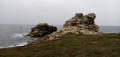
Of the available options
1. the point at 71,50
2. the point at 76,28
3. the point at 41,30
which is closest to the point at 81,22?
the point at 76,28

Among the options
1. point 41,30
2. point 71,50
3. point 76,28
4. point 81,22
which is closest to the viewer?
point 71,50

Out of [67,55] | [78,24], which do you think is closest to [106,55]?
[67,55]

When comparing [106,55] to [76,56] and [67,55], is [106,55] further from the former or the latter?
[67,55]

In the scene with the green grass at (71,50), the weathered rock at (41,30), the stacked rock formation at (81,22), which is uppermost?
the stacked rock formation at (81,22)

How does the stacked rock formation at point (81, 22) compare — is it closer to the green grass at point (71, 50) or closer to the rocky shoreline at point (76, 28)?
the rocky shoreline at point (76, 28)

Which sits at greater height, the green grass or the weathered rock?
the green grass

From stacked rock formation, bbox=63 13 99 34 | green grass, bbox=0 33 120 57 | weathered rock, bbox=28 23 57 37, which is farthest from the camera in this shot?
weathered rock, bbox=28 23 57 37

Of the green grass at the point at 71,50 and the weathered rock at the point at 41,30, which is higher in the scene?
the green grass at the point at 71,50

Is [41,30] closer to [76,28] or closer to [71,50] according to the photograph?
[76,28]

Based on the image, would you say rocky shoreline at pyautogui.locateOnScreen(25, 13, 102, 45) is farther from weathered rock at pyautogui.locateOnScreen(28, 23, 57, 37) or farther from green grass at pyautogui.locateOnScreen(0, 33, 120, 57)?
green grass at pyautogui.locateOnScreen(0, 33, 120, 57)

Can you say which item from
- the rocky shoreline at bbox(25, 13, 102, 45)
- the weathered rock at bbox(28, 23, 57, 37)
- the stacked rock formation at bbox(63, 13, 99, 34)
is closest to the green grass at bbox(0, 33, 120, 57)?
the rocky shoreline at bbox(25, 13, 102, 45)

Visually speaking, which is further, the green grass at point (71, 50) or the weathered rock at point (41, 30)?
the weathered rock at point (41, 30)

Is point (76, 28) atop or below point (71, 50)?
atop

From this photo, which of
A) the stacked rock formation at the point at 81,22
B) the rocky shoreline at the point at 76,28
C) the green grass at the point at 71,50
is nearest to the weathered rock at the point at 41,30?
the rocky shoreline at the point at 76,28
